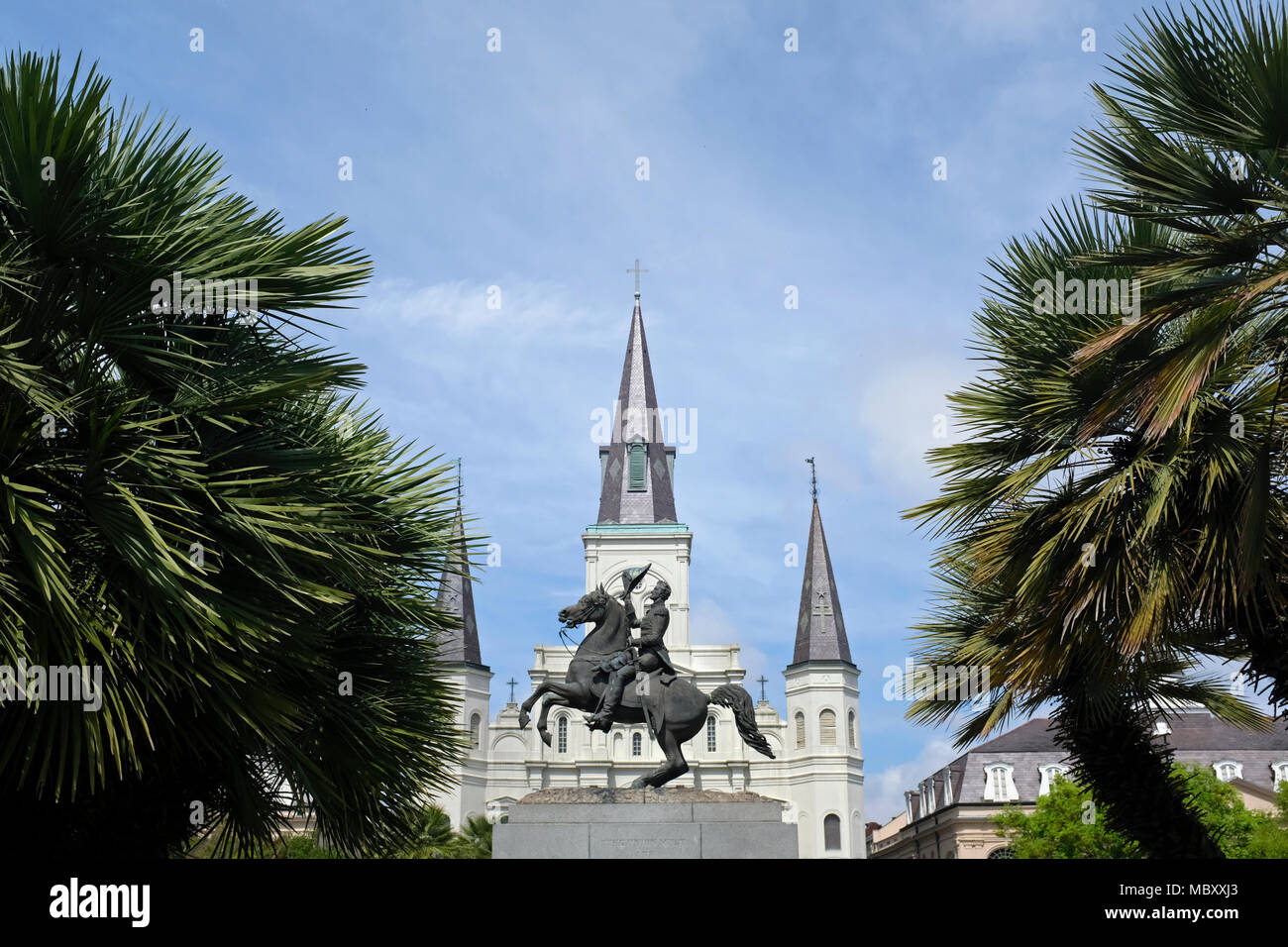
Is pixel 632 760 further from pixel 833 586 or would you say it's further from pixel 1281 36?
pixel 1281 36

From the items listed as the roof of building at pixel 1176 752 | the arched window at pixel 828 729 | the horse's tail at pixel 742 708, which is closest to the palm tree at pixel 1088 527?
the horse's tail at pixel 742 708

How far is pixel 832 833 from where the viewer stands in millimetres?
80125

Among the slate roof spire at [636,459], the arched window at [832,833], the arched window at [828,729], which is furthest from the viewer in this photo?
the slate roof spire at [636,459]

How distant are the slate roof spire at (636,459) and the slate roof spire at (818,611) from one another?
1062 centimetres

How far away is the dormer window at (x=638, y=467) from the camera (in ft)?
297

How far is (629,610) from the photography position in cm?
1368

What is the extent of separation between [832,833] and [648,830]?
7181 cm

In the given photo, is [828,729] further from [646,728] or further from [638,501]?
[638,501]

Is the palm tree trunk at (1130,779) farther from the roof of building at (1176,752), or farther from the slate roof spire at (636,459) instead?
the slate roof spire at (636,459)

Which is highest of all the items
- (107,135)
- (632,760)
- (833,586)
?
(833,586)

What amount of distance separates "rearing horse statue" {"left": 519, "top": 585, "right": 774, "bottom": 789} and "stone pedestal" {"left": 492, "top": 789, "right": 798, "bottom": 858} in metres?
0.64

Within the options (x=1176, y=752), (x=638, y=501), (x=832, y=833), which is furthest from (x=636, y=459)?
(x=1176, y=752)
